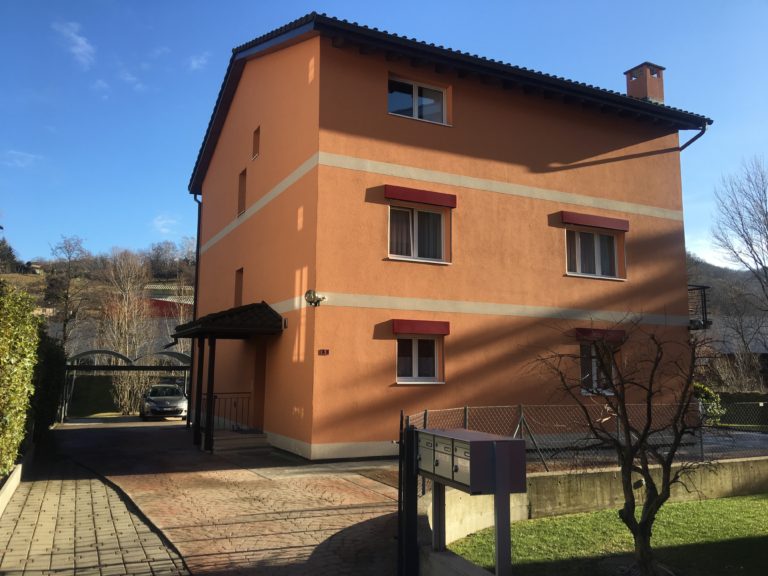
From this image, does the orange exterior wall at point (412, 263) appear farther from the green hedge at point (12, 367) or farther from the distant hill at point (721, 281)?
the distant hill at point (721, 281)

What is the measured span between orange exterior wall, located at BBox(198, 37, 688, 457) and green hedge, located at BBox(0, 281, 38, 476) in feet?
15.9

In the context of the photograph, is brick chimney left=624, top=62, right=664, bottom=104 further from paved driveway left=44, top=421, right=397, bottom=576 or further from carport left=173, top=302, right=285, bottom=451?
paved driveway left=44, top=421, right=397, bottom=576

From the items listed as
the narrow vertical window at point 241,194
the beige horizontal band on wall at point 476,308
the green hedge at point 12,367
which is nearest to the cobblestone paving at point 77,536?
the green hedge at point 12,367

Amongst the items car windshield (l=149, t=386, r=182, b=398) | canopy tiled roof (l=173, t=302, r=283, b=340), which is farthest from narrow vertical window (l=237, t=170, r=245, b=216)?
car windshield (l=149, t=386, r=182, b=398)

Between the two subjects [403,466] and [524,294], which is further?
[524,294]

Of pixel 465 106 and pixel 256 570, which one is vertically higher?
pixel 465 106

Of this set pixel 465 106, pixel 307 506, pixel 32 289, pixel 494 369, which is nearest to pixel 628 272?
pixel 494 369

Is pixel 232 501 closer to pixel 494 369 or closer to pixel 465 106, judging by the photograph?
pixel 494 369

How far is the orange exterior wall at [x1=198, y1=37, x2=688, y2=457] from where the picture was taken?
12000 millimetres

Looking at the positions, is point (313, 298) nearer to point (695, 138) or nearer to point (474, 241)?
point (474, 241)

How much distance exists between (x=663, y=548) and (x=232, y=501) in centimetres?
A: 524

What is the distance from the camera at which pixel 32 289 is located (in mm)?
40875

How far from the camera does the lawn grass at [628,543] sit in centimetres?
574

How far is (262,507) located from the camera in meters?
7.63
